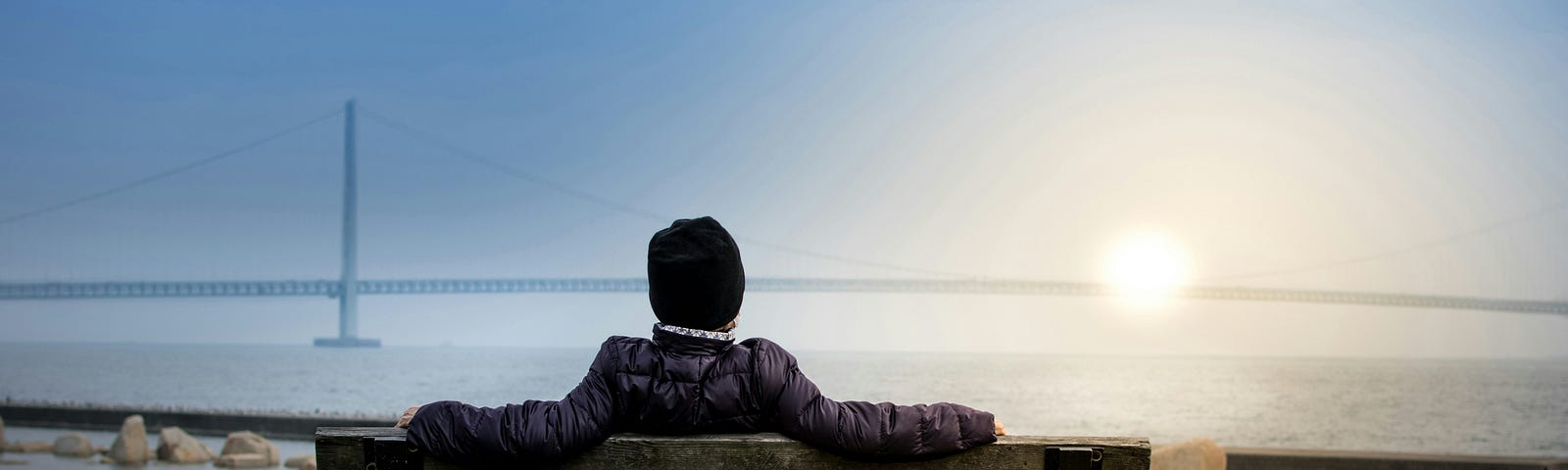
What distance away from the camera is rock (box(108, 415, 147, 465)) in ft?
15.7

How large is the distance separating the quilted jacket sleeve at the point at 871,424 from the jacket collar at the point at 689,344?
8 cm

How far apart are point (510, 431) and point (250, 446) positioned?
13.0 feet

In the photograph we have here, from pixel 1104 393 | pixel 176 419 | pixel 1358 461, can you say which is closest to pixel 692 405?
pixel 1358 461

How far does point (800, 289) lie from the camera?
61.2 feet

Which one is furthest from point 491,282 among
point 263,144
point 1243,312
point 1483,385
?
point 1483,385

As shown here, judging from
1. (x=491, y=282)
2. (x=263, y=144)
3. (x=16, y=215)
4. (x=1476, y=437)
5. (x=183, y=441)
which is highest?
(x=263, y=144)

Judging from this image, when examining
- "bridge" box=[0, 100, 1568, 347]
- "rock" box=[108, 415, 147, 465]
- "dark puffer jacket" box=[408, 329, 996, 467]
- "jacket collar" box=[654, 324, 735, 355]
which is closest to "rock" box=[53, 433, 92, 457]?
"rock" box=[108, 415, 147, 465]

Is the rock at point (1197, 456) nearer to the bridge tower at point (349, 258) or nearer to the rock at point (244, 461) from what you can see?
the rock at point (244, 461)

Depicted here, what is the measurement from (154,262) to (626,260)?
1041cm

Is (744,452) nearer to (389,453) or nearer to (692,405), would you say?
(692,405)

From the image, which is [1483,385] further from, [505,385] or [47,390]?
[47,390]

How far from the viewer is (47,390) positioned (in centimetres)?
1503

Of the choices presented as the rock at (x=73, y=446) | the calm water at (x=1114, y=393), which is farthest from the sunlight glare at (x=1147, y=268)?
the rock at (x=73, y=446)

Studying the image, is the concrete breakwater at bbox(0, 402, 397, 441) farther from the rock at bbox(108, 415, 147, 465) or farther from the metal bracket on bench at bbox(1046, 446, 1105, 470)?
the metal bracket on bench at bbox(1046, 446, 1105, 470)
